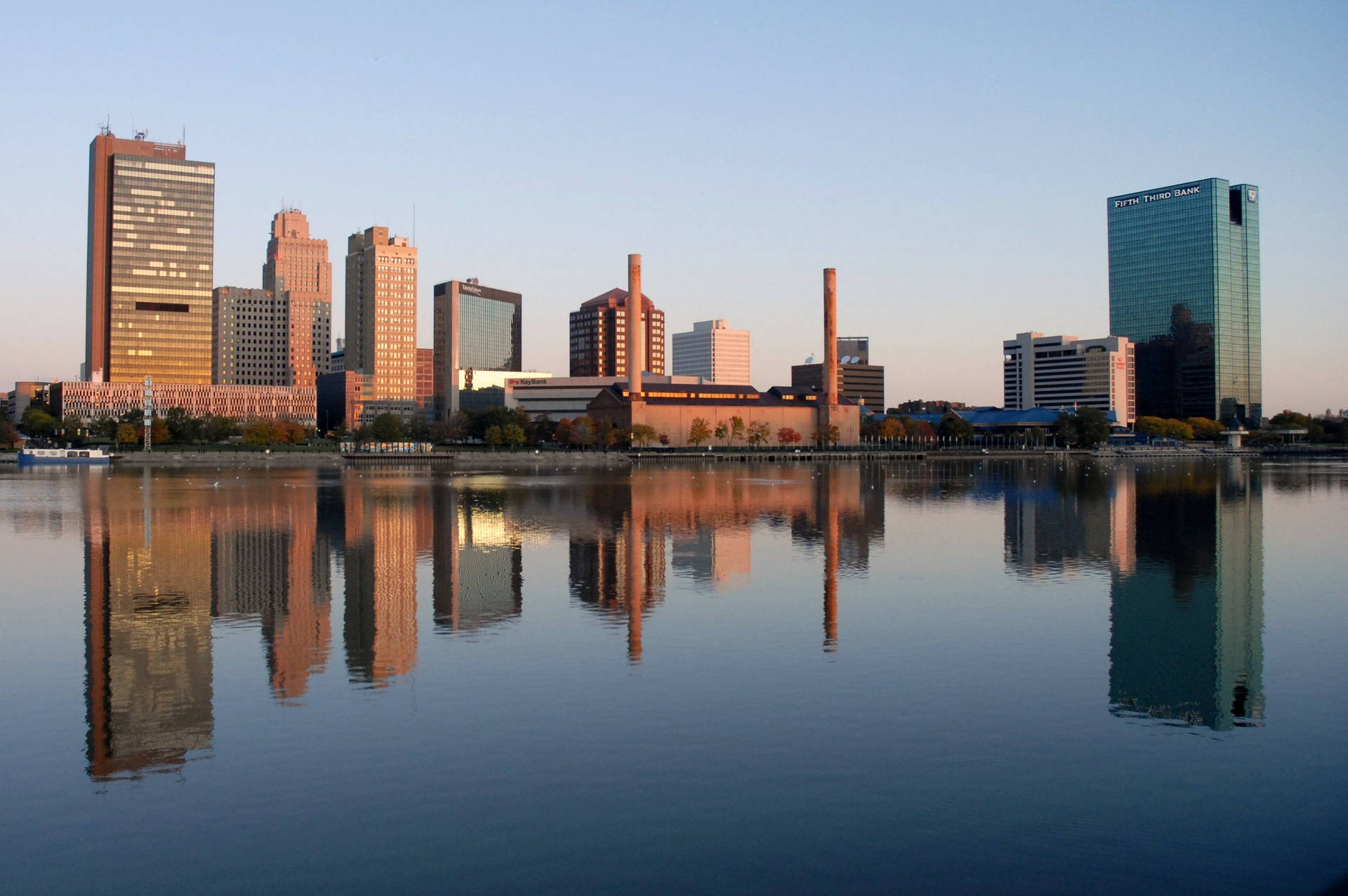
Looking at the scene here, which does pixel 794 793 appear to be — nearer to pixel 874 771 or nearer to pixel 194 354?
pixel 874 771

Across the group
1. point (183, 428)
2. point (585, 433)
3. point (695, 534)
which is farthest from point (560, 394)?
point (695, 534)

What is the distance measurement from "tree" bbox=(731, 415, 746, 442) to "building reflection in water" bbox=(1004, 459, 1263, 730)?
10222 centimetres

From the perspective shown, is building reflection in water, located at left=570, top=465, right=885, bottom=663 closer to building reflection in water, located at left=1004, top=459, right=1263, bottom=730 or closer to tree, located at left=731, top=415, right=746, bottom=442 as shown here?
building reflection in water, located at left=1004, top=459, right=1263, bottom=730

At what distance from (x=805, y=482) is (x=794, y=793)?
2913 inches

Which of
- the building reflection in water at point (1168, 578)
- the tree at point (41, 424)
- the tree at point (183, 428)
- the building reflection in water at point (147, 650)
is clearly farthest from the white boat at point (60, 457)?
the building reflection in water at point (1168, 578)

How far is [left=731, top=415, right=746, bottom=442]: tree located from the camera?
170137 mm

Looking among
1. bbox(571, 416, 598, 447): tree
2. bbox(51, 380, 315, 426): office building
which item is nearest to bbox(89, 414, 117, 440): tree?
bbox(51, 380, 315, 426): office building

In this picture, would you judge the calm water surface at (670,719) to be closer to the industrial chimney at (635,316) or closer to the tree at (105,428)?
the industrial chimney at (635,316)

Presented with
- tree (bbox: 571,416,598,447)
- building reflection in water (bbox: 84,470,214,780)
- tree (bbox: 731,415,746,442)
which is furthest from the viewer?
tree (bbox: 731,415,746,442)

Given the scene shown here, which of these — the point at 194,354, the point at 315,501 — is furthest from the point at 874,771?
the point at 194,354

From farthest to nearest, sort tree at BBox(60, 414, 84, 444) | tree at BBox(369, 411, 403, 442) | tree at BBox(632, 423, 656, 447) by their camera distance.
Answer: tree at BBox(369, 411, 403, 442), tree at BBox(60, 414, 84, 444), tree at BBox(632, 423, 656, 447)

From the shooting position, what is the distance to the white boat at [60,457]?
406 feet

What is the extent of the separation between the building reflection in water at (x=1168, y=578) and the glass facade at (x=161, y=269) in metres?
165

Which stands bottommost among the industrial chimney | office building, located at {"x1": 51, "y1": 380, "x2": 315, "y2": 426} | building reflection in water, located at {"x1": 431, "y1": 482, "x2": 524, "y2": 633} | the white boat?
building reflection in water, located at {"x1": 431, "y1": 482, "x2": 524, "y2": 633}
